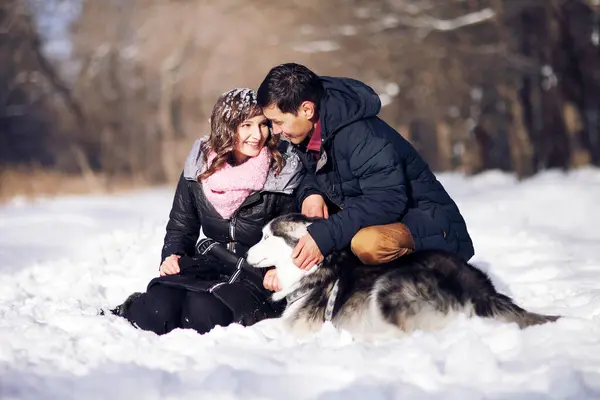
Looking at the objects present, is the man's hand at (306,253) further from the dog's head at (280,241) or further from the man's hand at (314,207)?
the man's hand at (314,207)

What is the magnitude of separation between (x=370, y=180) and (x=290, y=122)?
0.62m

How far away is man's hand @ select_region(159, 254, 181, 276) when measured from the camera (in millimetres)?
4930

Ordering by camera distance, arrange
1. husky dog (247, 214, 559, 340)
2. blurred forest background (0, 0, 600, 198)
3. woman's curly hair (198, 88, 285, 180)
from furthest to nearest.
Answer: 1. blurred forest background (0, 0, 600, 198)
2. woman's curly hair (198, 88, 285, 180)
3. husky dog (247, 214, 559, 340)

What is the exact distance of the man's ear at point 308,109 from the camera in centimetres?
450

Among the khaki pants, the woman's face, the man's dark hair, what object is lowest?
the khaki pants

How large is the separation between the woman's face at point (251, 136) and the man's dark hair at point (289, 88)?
0.32 m

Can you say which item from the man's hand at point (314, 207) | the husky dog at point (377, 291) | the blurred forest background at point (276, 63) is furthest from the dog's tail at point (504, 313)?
the blurred forest background at point (276, 63)

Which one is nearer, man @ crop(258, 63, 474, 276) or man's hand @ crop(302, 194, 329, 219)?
man @ crop(258, 63, 474, 276)

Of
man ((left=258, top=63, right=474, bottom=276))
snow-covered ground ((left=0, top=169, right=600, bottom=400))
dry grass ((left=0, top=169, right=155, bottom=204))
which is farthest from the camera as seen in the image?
dry grass ((left=0, top=169, right=155, bottom=204))

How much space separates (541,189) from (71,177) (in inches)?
616

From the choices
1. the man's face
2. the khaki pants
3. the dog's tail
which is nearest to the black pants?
the khaki pants

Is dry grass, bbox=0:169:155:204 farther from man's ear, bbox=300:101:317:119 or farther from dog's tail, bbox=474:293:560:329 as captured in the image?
dog's tail, bbox=474:293:560:329

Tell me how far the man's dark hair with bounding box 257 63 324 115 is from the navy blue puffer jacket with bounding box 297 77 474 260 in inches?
5.1

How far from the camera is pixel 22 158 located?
1133 inches
